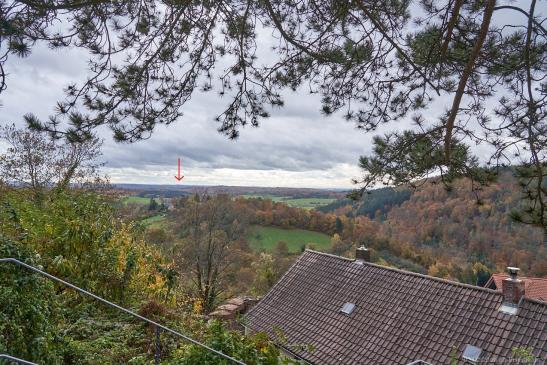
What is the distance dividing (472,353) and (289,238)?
2248 cm

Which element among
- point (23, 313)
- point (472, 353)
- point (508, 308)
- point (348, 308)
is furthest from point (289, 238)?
point (23, 313)

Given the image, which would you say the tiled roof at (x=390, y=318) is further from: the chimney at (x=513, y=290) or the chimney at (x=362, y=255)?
the chimney at (x=362, y=255)

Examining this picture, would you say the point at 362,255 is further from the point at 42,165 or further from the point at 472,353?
the point at 42,165

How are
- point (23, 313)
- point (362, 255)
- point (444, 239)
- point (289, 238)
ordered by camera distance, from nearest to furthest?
point (23, 313) → point (362, 255) → point (289, 238) → point (444, 239)

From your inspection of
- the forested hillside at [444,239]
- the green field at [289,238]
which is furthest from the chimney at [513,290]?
the green field at [289,238]

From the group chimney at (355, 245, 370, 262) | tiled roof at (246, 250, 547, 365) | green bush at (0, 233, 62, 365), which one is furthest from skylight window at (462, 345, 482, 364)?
green bush at (0, 233, 62, 365)

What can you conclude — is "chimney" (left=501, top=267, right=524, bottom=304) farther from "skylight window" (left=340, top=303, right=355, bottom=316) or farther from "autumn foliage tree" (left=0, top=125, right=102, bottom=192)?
"autumn foliage tree" (left=0, top=125, right=102, bottom=192)

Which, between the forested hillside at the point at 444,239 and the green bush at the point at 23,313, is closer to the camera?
the green bush at the point at 23,313

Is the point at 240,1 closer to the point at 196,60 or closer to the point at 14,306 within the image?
the point at 196,60

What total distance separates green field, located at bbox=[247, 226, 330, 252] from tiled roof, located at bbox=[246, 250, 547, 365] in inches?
522

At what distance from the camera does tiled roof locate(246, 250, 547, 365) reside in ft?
27.7

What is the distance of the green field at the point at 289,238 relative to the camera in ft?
90.4

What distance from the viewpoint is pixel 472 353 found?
8266 mm

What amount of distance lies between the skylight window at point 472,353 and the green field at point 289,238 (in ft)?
59.1
